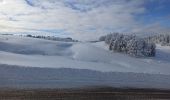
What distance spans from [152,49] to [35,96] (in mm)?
99379

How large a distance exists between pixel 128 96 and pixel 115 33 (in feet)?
345

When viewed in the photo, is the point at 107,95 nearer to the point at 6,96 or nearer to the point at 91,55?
the point at 6,96

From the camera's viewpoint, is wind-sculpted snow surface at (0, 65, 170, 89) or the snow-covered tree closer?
wind-sculpted snow surface at (0, 65, 170, 89)

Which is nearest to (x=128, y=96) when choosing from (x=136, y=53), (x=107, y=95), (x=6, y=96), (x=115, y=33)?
(x=107, y=95)

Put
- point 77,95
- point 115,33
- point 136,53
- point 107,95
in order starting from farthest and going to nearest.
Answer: point 115,33, point 136,53, point 107,95, point 77,95

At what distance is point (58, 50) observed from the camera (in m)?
126

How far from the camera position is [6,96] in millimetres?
30062

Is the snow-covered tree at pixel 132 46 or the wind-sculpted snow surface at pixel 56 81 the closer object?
the wind-sculpted snow surface at pixel 56 81

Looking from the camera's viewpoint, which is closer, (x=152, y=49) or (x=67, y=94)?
(x=67, y=94)

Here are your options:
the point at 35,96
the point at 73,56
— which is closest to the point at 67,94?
the point at 35,96

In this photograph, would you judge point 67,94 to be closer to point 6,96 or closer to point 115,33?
point 6,96

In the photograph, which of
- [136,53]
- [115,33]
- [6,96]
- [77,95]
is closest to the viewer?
[6,96]

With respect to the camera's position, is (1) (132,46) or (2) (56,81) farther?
(1) (132,46)

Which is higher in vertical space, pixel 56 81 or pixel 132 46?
pixel 132 46
